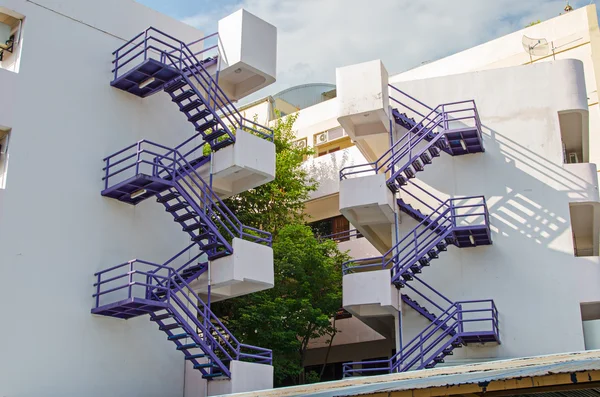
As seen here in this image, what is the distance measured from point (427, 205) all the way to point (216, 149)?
7941 millimetres

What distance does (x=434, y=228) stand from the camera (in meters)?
28.0

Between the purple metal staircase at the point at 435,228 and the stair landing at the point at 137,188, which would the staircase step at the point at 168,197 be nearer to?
the stair landing at the point at 137,188

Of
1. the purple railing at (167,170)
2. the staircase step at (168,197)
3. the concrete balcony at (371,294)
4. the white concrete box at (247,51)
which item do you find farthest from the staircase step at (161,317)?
the white concrete box at (247,51)

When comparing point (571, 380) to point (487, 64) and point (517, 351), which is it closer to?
point (517, 351)

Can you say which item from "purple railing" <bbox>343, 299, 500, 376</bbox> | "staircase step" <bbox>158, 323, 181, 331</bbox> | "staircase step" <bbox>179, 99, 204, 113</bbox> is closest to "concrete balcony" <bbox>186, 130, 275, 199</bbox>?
"staircase step" <bbox>179, 99, 204, 113</bbox>

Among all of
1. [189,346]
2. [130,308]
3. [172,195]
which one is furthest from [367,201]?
[130,308]

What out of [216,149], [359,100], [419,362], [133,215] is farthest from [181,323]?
[359,100]

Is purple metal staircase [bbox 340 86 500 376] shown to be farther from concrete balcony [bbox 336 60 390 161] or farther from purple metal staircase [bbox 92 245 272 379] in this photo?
purple metal staircase [bbox 92 245 272 379]

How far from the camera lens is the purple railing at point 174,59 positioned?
2461 cm

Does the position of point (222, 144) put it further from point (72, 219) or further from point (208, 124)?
point (72, 219)

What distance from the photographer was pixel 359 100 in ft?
95.0

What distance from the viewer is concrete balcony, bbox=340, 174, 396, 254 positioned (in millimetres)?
27672

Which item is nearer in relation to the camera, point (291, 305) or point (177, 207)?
point (177, 207)

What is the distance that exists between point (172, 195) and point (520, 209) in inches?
477
